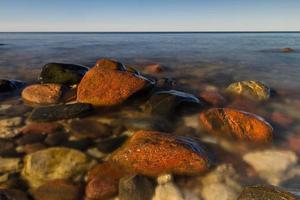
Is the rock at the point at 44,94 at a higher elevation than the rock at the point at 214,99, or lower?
higher

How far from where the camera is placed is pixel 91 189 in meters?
4.21

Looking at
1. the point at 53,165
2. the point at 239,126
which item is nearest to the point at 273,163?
the point at 239,126

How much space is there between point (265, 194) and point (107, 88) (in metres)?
4.82

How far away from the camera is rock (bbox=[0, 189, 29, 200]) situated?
394 cm

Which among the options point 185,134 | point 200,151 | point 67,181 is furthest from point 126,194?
point 185,134

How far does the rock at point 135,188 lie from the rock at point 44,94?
4473 millimetres

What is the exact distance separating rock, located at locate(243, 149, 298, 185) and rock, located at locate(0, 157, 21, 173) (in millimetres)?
4174

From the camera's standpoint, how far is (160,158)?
4.62 metres

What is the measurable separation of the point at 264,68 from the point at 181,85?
719 centimetres

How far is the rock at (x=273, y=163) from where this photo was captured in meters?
4.75

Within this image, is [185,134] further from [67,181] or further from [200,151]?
[67,181]

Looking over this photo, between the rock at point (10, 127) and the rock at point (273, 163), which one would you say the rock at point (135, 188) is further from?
the rock at point (10, 127)

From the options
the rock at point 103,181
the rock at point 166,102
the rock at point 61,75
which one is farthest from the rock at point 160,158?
the rock at point 61,75

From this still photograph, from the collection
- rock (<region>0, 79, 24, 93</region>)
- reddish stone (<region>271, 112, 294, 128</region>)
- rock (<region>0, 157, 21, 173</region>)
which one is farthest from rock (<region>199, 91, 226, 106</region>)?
rock (<region>0, 79, 24, 93</region>)
